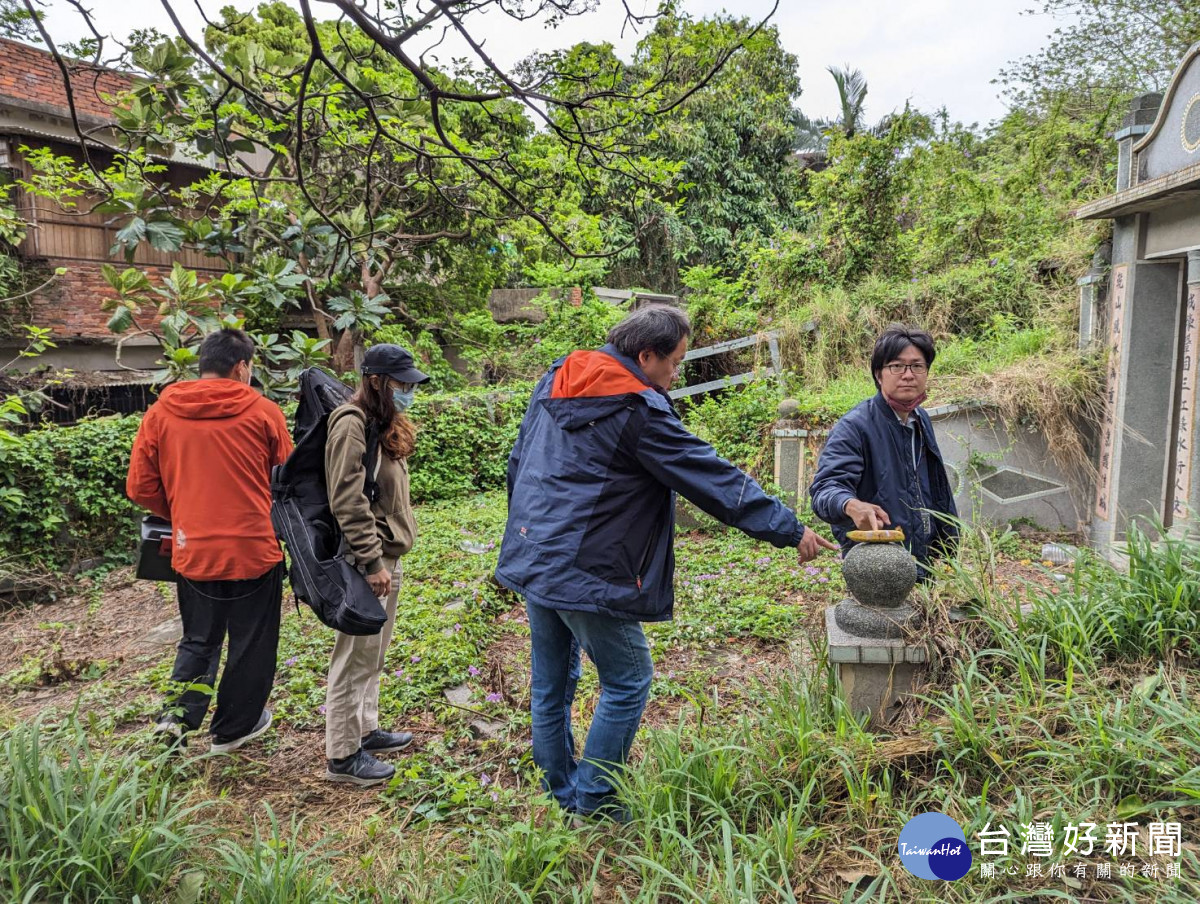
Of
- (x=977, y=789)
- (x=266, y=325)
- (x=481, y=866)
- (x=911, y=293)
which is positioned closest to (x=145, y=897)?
(x=481, y=866)

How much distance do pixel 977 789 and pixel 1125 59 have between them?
45.0 feet

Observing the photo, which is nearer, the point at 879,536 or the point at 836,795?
the point at 836,795

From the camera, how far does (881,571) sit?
9.03ft

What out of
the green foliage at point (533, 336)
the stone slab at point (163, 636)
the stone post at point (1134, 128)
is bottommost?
the stone slab at point (163, 636)

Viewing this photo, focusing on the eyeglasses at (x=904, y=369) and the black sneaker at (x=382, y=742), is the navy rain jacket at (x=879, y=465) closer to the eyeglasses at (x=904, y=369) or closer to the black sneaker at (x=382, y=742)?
the eyeglasses at (x=904, y=369)

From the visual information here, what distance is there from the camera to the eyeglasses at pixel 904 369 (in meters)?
2.96

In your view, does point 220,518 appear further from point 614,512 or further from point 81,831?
point 614,512

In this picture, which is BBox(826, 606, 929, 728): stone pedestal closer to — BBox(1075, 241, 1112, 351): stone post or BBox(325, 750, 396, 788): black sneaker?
BBox(325, 750, 396, 788): black sneaker

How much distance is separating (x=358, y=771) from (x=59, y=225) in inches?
441

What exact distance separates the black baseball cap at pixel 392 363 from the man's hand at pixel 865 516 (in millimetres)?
1687

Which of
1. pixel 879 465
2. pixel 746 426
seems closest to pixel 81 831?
pixel 879 465

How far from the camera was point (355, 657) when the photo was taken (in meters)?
3.23

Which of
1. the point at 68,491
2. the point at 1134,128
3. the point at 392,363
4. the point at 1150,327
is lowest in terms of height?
the point at 68,491

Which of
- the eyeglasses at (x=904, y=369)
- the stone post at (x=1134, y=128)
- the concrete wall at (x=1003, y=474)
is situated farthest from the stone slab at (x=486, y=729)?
the stone post at (x=1134, y=128)
